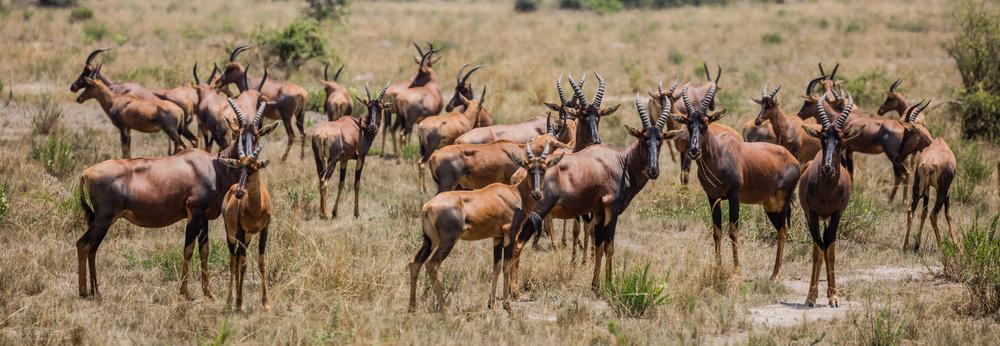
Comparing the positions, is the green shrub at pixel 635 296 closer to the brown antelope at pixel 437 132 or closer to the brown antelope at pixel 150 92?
the brown antelope at pixel 437 132

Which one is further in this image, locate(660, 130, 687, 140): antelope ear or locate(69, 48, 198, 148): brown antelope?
locate(69, 48, 198, 148): brown antelope

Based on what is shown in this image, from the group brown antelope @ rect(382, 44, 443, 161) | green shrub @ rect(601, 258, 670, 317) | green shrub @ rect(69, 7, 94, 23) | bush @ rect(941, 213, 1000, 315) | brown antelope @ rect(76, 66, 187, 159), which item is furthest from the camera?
green shrub @ rect(69, 7, 94, 23)

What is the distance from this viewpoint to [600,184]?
36.7ft

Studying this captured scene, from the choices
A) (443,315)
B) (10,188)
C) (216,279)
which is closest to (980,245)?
(443,315)

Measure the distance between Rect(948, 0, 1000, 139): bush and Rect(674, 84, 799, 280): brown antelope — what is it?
31.4ft

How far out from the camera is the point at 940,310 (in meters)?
10.2

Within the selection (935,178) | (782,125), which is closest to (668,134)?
(935,178)

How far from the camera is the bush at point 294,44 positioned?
28.0 m

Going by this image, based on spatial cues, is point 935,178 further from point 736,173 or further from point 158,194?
point 158,194

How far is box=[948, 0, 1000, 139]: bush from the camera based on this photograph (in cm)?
2039

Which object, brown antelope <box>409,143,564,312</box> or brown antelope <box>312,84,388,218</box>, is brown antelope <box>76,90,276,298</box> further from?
brown antelope <box>312,84,388,218</box>

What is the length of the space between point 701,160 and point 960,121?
12.5 meters

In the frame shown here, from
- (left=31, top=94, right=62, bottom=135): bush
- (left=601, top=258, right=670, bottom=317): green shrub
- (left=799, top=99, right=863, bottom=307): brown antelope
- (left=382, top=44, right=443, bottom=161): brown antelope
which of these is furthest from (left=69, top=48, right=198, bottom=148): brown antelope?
(left=799, top=99, right=863, bottom=307): brown antelope

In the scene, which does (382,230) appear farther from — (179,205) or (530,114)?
(530,114)
